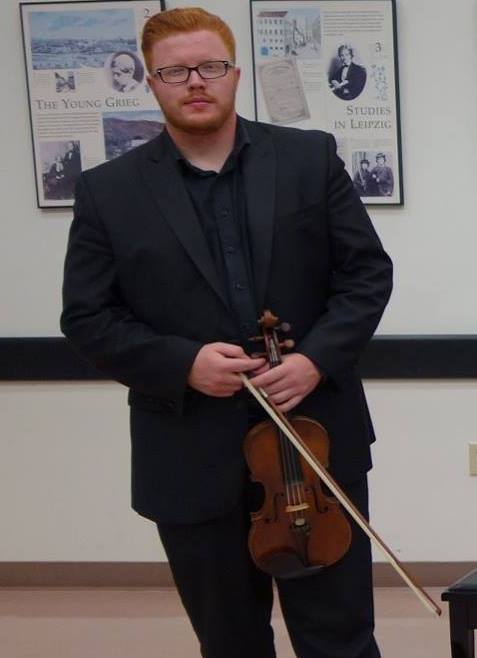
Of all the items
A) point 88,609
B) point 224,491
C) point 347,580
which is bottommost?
point 88,609

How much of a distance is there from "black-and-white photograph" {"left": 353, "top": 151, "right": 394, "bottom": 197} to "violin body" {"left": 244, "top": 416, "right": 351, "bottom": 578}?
1237 millimetres

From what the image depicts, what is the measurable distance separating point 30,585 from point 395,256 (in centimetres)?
152

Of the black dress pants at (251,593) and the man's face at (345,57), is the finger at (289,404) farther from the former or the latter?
the man's face at (345,57)

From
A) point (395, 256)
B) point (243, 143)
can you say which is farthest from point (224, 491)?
point (395, 256)

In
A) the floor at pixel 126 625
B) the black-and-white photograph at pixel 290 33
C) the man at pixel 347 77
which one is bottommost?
the floor at pixel 126 625

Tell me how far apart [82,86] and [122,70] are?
0.12m

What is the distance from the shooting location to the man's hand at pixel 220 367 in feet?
5.29

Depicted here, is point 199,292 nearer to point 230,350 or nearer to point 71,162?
point 230,350

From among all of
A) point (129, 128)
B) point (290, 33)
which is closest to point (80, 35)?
point (129, 128)

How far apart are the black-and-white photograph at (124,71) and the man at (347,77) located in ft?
1.77

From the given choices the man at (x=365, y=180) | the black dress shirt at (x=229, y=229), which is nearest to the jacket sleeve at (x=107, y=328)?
the black dress shirt at (x=229, y=229)

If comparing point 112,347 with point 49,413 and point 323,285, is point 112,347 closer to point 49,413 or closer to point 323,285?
point 323,285

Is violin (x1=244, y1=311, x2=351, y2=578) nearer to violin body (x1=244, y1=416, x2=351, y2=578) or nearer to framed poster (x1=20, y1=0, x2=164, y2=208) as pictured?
violin body (x1=244, y1=416, x2=351, y2=578)

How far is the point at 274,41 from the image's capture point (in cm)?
268
